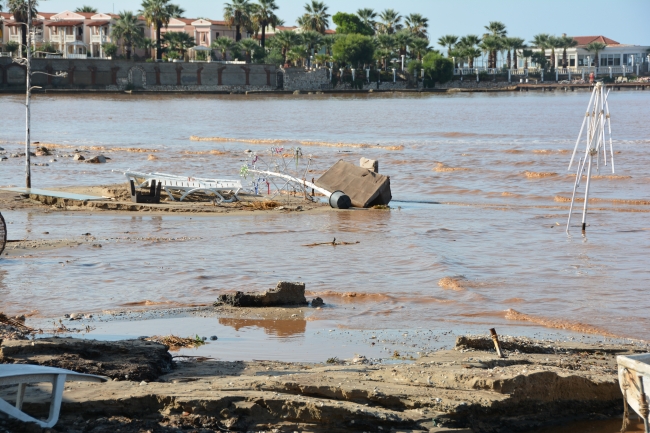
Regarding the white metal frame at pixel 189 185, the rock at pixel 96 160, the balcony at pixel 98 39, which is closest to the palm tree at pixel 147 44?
the balcony at pixel 98 39

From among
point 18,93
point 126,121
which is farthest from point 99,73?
point 126,121

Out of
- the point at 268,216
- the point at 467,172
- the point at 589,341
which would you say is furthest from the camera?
the point at 467,172

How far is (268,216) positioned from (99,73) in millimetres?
103207

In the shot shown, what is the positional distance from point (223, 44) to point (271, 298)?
123 metres

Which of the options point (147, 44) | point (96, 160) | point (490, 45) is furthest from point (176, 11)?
point (96, 160)

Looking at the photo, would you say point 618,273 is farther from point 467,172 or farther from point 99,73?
point 99,73

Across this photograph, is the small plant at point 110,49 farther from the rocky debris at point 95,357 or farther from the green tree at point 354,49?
the rocky debris at point 95,357

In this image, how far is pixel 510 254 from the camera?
47.9 ft

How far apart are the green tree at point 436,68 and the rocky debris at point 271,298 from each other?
447 ft

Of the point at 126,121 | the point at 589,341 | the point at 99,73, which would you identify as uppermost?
the point at 99,73

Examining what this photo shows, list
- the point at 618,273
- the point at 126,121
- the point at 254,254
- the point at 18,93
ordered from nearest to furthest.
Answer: the point at 618,273 < the point at 254,254 < the point at 126,121 < the point at 18,93

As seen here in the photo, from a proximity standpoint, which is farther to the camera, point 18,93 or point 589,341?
point 18,93

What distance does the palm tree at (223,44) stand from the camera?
129 meters

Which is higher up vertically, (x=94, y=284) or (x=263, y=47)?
(x=263, y=47)
